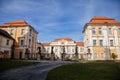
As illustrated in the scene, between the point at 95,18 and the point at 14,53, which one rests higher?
the point at 95,18

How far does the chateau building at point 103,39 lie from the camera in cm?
3312

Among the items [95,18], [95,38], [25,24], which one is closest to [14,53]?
[25,24]

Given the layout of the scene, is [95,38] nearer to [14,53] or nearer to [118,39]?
[118,39]

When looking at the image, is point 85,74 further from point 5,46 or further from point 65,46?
point 65,46

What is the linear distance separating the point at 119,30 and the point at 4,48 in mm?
30455

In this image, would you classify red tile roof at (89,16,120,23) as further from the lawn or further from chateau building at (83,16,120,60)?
the lawn

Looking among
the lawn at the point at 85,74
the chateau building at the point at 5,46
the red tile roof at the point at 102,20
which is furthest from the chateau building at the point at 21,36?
the lawn at the point at 85,74

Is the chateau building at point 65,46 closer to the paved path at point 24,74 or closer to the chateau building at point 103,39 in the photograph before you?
the chateau building at point 103,39

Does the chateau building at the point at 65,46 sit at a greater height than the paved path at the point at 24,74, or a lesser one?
greater

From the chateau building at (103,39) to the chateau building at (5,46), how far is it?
20.6 m

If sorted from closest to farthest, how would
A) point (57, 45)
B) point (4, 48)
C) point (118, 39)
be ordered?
point (4, 48), point (118, 39), point (57, 45)

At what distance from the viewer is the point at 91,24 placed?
34688mm

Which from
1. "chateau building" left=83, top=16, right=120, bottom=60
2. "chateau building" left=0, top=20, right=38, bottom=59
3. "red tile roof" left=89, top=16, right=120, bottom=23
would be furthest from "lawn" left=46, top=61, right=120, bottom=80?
"red tile roof" left=89, top=16, right=120, bottom=23

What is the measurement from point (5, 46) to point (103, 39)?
25429 millimetres
